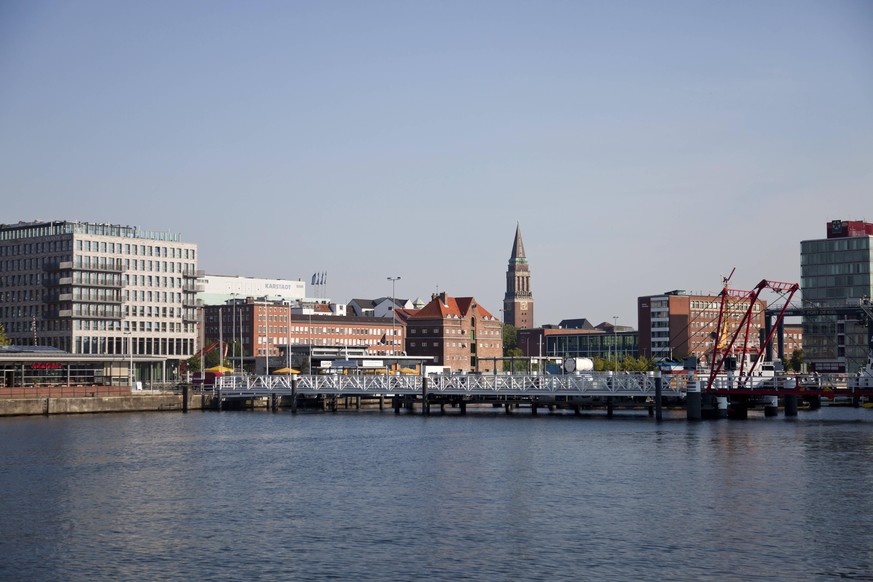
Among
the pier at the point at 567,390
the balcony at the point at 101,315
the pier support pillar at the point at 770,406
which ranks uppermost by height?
the balcony at the point at 101,315

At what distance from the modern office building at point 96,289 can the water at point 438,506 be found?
2871 inches

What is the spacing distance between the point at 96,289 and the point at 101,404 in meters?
45.3

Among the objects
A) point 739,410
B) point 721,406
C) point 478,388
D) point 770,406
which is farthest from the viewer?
point 770,406

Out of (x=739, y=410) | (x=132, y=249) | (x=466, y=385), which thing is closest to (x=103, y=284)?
(x=132, y=249)

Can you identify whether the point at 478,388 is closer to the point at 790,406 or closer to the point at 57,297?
the point at 790,406

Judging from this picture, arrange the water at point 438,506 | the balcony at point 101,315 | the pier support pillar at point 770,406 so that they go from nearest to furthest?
the water at point 438,506 < the pier support pillar at point 770,406 < the balcony at point 101,315

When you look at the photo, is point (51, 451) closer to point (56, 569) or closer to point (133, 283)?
point (56, 569)

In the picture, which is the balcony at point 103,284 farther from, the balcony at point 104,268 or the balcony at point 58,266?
the balcony at point 58,266

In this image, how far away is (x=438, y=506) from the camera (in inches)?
1889

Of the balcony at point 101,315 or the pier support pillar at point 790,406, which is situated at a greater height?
the balcony at point 101,315

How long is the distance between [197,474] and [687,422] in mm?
46679

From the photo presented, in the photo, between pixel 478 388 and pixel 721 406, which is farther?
pixel 478 388

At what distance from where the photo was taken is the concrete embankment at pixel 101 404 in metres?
108

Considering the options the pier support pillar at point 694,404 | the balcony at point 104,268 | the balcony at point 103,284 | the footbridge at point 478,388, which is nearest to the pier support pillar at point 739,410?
the footbridge at point 478,388
